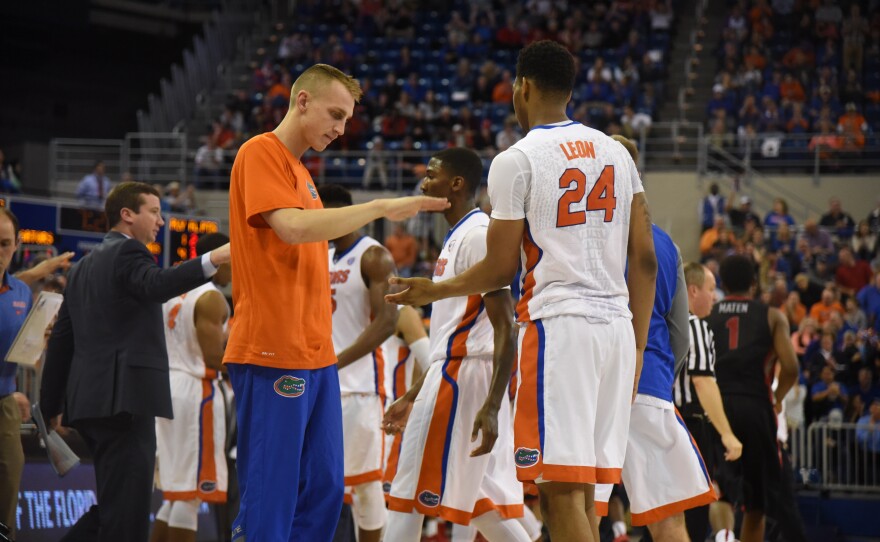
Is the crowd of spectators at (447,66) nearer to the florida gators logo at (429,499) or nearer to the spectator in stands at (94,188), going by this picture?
the spectator in stands at (94,188)

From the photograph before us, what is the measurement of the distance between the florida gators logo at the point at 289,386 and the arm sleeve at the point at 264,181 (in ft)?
2.18

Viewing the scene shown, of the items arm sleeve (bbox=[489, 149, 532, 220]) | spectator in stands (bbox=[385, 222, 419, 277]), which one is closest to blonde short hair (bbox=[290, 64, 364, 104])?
arm sleeve (bbox=[489, 149, 532, 220])

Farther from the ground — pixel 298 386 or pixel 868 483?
pixel 298 386

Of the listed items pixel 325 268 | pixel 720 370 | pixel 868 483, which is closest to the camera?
pixel 325 268

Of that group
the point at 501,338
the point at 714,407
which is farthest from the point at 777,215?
the point at 501,338

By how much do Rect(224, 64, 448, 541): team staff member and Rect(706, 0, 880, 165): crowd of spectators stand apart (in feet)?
54.2

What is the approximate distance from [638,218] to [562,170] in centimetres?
45

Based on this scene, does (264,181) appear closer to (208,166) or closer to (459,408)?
(459,408)

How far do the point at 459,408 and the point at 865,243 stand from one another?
44.6 feet

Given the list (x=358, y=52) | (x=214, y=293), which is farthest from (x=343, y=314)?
(x=358, y=52)

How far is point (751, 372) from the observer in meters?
8.89

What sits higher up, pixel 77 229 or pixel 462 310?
pixel 77 229

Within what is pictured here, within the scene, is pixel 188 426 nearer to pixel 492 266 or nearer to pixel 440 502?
pixel 440 502

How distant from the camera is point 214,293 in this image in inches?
331
